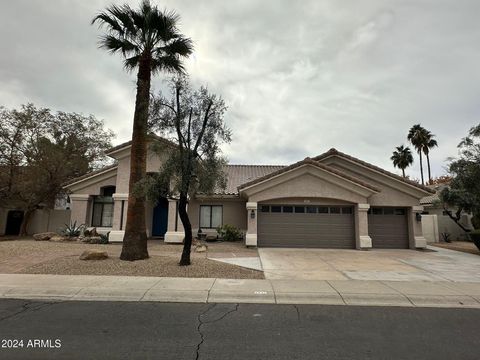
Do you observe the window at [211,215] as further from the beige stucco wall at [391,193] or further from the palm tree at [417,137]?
the palm tree at [417,137]

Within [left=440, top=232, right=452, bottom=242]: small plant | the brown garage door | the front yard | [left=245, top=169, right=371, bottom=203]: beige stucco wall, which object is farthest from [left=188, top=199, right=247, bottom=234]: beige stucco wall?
[left=440, top=232, right=452, bottom=242]: small plant

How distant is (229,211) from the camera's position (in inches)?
827

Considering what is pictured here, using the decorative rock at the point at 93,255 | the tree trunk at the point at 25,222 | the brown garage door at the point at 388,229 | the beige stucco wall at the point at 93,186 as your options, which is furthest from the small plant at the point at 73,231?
the brown garage door at the point at 388,229

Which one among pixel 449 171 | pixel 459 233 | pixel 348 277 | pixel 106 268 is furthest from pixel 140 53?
pixel 459 233

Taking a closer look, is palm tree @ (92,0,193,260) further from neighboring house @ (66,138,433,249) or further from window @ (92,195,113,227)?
window @ (92,195,113,227)

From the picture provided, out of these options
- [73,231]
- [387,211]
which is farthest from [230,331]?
[73,231]

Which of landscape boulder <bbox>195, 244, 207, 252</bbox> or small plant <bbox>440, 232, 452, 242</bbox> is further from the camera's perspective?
small plant <bbox>440, 232, 452, 242</bbox>

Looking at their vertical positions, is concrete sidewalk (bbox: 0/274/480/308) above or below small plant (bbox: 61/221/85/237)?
below

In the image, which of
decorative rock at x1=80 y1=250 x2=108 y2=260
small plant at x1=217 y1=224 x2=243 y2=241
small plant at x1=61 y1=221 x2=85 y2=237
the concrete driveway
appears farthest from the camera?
small plant at x1=217 y1=224 x2=243 y2=241

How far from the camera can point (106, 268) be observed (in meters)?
10.6

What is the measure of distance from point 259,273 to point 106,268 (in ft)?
16.6

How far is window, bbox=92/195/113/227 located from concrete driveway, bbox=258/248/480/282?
11.2 m

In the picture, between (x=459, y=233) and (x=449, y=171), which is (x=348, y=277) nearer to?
(x=449, y=171)

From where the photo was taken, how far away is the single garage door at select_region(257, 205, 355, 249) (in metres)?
17.9
